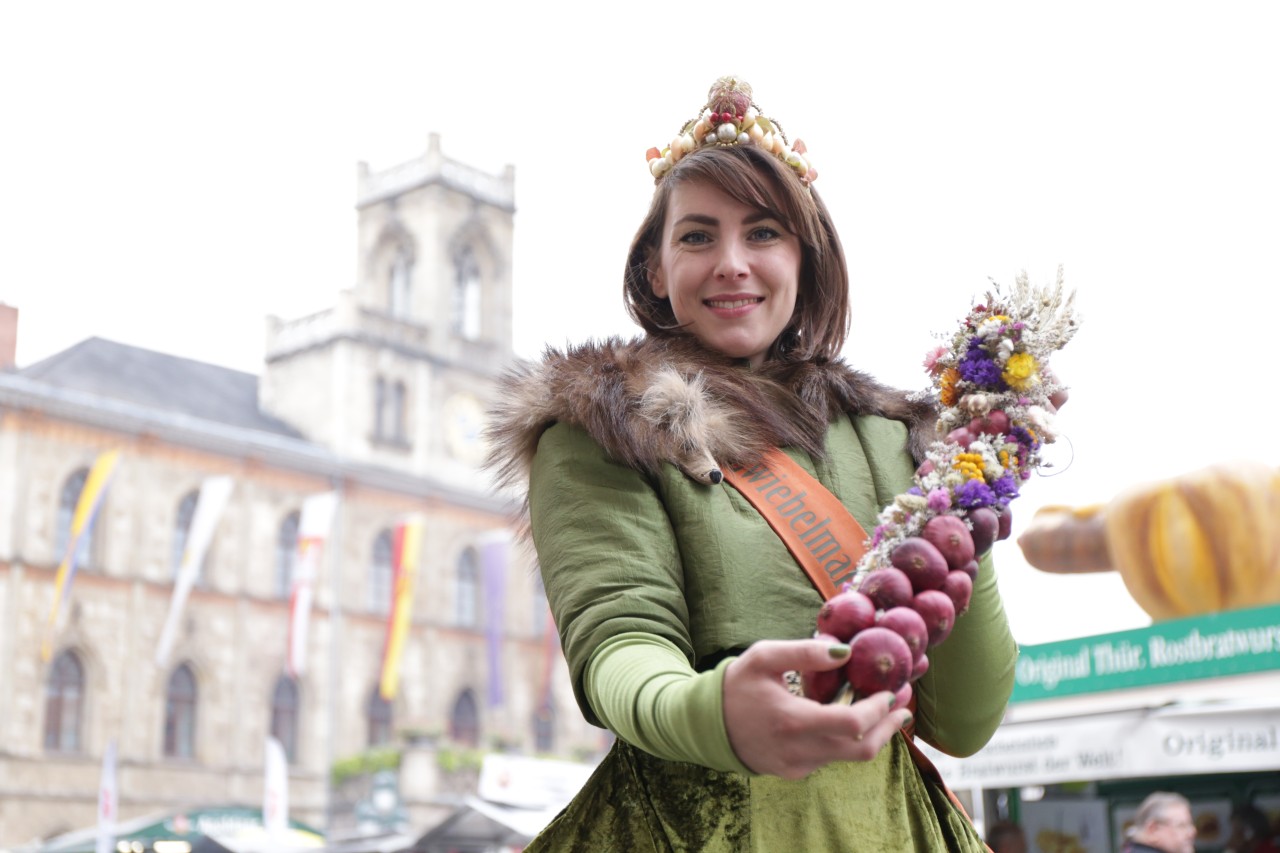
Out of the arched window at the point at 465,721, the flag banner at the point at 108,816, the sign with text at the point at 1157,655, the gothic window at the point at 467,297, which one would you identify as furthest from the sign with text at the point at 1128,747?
the gothic window at the point at 467,297

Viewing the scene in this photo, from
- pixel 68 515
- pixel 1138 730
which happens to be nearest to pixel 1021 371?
pixel 1138 730

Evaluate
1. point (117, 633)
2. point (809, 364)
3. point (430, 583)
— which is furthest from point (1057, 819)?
point (430, 583)

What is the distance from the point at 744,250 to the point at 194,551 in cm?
3066

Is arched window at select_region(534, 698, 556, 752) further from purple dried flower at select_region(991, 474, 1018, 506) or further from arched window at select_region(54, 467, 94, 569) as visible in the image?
purple dried flower at select_region(991, 474, 1018, 506)

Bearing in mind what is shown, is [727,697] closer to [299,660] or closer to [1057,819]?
[1057,819]

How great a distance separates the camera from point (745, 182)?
1839mm

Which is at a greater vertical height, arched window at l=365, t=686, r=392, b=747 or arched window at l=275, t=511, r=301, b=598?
arched window at l=275, t=511, r=301, b=598

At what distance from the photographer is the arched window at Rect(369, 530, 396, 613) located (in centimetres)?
3512

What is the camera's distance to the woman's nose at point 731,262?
72.1 inches

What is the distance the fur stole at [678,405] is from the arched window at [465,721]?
3507 cm

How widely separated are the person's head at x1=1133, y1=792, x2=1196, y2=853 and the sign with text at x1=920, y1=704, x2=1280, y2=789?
256mm

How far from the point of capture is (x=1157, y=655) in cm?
649

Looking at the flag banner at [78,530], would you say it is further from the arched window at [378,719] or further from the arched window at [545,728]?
the arched window at [545,728]

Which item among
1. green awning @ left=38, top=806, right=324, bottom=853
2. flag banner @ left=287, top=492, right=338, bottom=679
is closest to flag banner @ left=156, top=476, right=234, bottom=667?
flag banner @ left=287, top=492, right=338, bottom=679
